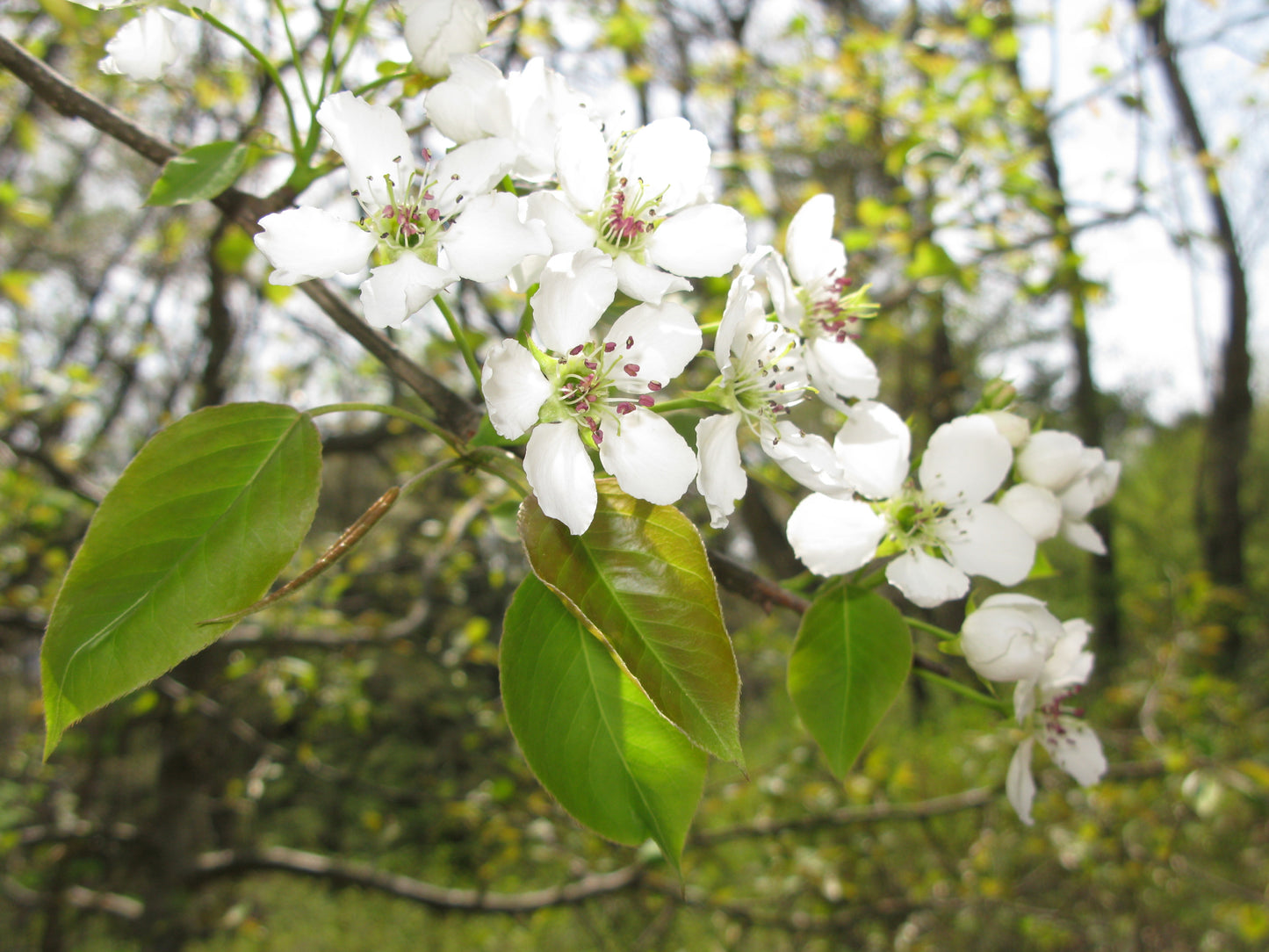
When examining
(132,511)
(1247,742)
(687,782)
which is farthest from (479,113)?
(1247,742)

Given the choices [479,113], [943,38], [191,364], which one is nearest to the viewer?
[479,113]

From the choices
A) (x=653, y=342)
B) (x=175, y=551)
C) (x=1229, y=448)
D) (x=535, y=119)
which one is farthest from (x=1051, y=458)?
(x=1229, y=448)

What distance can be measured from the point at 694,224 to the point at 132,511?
0.40 metres

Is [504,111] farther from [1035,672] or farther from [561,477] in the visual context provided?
[1035,672]

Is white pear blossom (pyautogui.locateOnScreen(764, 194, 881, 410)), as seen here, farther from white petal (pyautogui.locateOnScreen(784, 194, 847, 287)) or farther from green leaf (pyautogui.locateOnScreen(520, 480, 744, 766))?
green leaf (pyautogui.locateOnScreen(520, 480, 744, 766))

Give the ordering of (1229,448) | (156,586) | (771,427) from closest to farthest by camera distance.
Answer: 1. (156,586)
2. (771,427)
3. (1229,448)

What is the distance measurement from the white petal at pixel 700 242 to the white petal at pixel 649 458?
0.11m

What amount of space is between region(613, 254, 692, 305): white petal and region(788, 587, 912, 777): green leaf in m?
0.26

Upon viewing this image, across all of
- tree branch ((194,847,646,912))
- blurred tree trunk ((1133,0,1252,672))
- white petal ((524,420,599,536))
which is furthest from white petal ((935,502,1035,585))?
blurred tree trunk ((1133,0,1252,672))

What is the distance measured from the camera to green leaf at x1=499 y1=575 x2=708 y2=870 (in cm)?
44

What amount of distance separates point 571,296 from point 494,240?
6 cm

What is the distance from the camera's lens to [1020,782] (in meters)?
0.71

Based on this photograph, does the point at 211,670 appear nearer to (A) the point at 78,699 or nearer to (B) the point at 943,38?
(A) the point at 78,699

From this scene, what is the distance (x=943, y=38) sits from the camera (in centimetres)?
315
